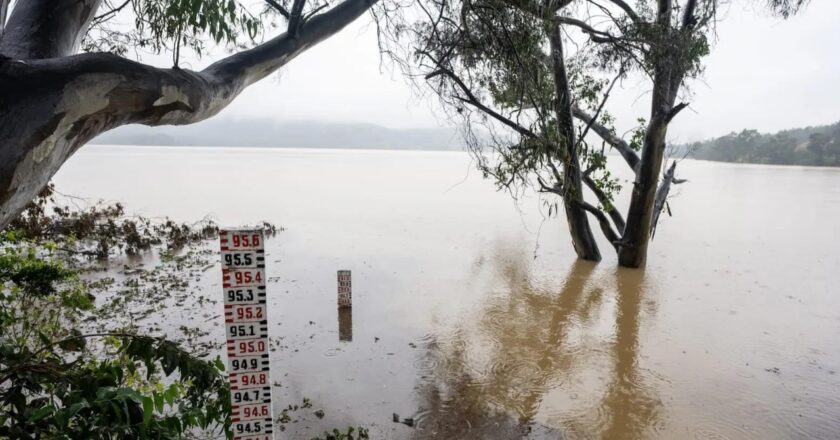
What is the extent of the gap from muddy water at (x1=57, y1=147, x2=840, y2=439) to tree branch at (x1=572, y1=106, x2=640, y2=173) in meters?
2.46

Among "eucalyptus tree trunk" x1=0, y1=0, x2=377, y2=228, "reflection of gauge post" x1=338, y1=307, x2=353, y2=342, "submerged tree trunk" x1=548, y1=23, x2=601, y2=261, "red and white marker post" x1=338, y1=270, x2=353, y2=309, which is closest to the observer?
"eucalyptus tree trunk" x1=0, y1=0, x2=377, y2=228

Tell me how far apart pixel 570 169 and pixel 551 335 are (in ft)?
12.3

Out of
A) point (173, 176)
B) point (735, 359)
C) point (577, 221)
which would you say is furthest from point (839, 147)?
point (173, 176)

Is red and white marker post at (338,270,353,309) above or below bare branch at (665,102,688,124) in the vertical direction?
below

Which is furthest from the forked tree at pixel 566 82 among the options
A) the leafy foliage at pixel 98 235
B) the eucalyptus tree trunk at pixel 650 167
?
the leafy foliage at pixel 98 235

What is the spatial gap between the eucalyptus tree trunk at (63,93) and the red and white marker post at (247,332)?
2.46ft

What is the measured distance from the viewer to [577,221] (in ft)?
34.1

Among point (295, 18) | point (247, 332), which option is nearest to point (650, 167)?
point (295, 18)

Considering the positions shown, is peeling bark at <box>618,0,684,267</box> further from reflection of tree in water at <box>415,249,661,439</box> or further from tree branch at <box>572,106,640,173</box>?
reflection of tree in water at <box>415,249,661,439</box>

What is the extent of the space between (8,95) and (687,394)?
18.7 ft

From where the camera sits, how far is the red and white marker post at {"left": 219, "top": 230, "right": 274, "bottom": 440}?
2.50 meters

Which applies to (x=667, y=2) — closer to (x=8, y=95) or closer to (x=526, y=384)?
(x=526, y=384)

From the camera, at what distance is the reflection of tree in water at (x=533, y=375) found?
4086 mm

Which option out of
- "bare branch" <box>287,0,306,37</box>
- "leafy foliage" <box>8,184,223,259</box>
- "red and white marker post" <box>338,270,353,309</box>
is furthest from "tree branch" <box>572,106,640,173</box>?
"leafy foliage" <box>8,184,223,259</box>
